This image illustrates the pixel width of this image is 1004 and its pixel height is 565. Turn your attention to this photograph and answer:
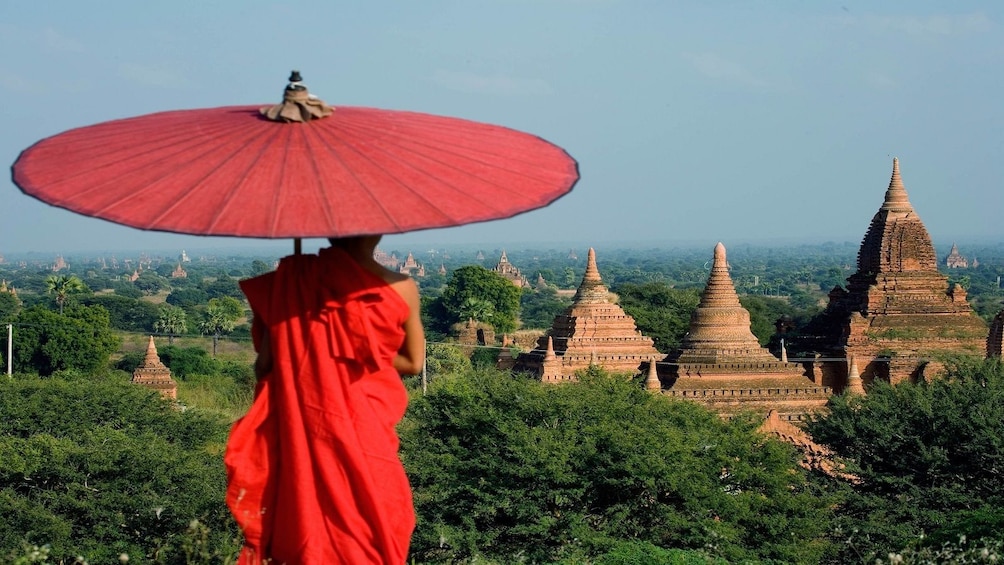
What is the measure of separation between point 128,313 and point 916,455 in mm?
72429

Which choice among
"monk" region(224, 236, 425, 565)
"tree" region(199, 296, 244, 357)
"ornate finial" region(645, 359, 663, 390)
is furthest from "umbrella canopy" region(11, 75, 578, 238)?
"tree" region(199, 296, 244, 357)

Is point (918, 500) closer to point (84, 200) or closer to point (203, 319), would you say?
point (84, 200)

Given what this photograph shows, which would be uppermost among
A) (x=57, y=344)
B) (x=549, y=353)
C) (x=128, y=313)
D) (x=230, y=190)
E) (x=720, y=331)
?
(x=230, y=190)

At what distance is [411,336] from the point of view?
4461 millimetres

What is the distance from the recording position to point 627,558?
12.5 metres

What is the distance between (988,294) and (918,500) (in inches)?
5048

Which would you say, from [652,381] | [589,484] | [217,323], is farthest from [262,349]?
[217,323]

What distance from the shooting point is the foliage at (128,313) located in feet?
276

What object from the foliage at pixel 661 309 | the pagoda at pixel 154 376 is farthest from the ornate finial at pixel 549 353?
the foliage at pixel 661 309

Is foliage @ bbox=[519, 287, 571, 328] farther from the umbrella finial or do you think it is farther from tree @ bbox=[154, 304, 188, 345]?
the umbrella finial

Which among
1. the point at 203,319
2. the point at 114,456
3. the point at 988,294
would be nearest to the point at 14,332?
the point at 203,319

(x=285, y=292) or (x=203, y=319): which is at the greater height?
(x=285, y=292)

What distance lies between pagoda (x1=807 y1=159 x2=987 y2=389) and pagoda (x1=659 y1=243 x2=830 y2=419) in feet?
20.8

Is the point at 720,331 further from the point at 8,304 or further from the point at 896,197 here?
the point at 8,304
